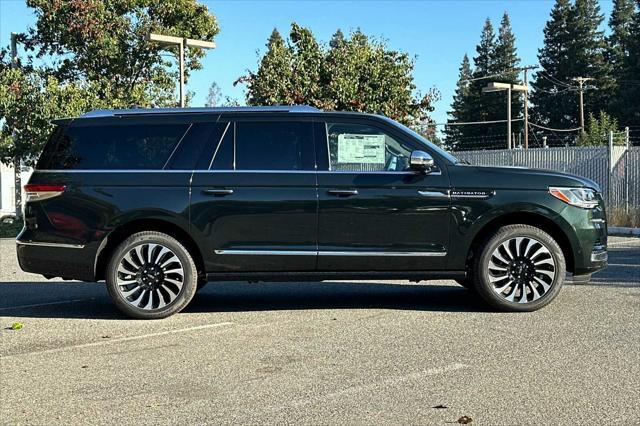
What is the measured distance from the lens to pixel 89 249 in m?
7.09

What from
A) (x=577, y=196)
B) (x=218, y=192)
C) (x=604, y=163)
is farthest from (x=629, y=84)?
(x=218, y=192)

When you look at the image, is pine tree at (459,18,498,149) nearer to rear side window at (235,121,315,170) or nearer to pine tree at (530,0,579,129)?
pine tree at (530,0,579,129)

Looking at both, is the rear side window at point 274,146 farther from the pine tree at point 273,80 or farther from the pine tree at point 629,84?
the pine tree at point 629,84

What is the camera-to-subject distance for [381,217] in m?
7.04

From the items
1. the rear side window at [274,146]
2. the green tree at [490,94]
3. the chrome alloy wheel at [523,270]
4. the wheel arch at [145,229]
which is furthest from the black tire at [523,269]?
the green tree at [490,94]

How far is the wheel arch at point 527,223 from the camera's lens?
23.6 feet

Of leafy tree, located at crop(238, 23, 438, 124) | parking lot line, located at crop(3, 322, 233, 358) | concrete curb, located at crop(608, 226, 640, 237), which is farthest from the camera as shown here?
leafy tree, located at crop(238, 23, 438, 124)

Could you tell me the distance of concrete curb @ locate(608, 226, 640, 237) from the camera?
57.2ft

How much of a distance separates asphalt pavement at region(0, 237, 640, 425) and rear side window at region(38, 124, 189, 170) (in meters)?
1.48

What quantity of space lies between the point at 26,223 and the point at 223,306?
2.10 metres

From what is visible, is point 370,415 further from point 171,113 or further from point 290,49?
point 290,49

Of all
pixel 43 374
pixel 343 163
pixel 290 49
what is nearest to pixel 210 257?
pixel 343 163

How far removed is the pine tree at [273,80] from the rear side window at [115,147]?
1703 cm

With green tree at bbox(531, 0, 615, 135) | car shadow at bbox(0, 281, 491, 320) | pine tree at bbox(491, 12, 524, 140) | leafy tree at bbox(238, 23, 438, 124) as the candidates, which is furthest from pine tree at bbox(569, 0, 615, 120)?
car shadow at bbox(0, 281, 491, 320)
